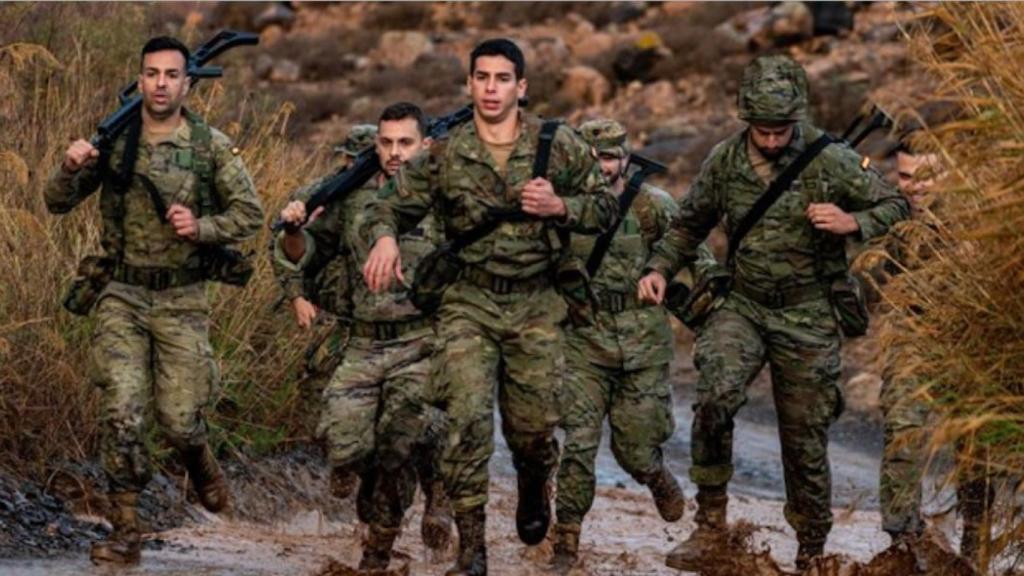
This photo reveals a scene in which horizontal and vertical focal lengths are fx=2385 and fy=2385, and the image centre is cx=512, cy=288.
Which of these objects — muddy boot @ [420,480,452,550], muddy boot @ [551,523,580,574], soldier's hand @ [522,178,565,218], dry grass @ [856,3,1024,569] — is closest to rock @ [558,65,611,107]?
muddy boot @ [420,480,452,550]

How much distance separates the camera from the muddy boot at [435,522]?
36.4 ft

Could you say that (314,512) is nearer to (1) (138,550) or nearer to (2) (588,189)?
(1) (138,550)

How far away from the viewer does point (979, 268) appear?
740 cm

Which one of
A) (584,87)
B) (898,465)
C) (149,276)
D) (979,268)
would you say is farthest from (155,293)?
(584,87)

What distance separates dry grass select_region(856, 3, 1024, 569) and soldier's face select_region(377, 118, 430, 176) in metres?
3.10

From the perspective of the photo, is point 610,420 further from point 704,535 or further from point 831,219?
point 831,219

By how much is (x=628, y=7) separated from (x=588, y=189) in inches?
1667

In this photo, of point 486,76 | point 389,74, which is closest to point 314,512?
point 486,76

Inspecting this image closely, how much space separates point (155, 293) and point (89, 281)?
0.28m

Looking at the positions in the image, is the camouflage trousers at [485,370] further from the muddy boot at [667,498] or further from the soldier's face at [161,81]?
the muddy boot at [667,498]

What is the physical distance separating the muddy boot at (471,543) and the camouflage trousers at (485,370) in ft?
0.14

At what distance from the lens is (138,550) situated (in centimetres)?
966

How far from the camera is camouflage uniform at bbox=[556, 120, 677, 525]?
36.1ft

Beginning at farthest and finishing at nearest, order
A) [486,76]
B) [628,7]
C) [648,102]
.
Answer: [628,7] < [648,102] < [486,76]
